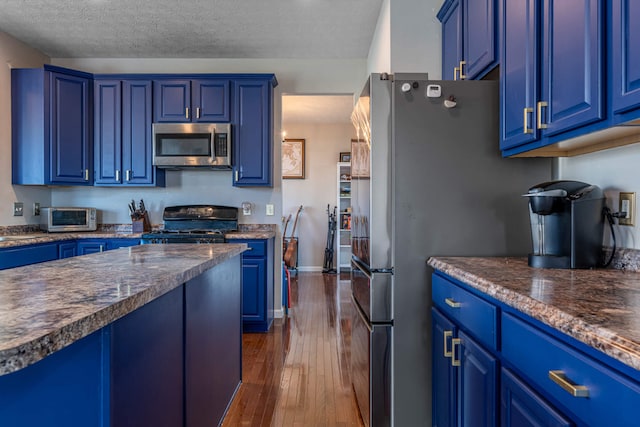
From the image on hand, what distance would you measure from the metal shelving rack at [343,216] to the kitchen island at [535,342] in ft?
16.8

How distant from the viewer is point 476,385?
1313 millimetres

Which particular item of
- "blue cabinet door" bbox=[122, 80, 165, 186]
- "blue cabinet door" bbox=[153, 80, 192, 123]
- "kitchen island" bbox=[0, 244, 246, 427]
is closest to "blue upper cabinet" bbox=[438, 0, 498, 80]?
"kitchen island" bbox=[0, 244, 246, 427]

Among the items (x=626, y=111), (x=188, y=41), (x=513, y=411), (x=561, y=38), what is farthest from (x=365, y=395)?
(x=188, y=41)

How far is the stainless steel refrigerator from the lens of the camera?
178 centimetres

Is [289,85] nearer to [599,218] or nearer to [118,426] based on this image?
[599,218]

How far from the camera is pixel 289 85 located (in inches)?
160

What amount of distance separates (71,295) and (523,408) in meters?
1.18

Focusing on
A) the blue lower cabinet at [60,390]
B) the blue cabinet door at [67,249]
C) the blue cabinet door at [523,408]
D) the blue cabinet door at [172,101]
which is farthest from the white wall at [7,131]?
the blue cabinet door at [523,408]

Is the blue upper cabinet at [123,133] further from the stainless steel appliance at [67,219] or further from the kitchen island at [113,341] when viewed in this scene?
the kitchen island at [113,341]

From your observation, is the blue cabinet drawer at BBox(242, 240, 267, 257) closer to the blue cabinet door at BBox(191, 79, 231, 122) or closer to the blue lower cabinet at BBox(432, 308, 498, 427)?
the blue cabinet door at BBox(191, 79, 231, 122)

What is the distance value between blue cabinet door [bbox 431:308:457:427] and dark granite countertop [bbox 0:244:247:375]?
1004 millimetres

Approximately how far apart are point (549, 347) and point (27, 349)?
1030mm

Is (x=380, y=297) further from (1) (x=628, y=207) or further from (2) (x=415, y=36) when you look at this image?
(2) (x=415, y=36)

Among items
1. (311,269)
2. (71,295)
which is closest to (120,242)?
(71,295)
